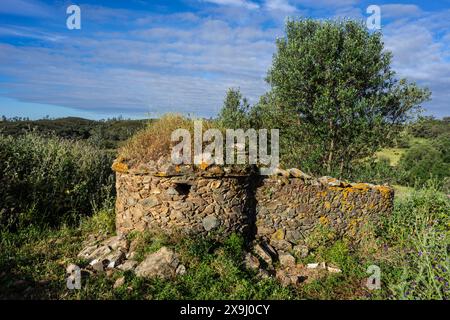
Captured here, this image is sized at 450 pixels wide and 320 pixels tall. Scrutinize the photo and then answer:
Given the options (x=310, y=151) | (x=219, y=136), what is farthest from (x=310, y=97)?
(x=219, y=136)

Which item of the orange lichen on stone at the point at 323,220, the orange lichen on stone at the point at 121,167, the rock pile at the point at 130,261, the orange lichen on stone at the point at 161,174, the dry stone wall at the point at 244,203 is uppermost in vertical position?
the orange lichen on stone at the point at 121,167

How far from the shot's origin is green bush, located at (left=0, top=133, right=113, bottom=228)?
7855 mm

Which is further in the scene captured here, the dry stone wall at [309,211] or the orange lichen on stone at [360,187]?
the orange lichen on stone at [360,187]

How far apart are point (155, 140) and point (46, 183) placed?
3.38 meters

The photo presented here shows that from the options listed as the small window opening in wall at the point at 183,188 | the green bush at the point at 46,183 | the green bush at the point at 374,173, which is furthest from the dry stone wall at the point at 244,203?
the green bush at the point at 374,173

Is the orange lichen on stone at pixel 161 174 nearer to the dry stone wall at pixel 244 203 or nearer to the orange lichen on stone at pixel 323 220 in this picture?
the dry stone wall at pixel 244 203

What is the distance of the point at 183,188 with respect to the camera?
6695 mm

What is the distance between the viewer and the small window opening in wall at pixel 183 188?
659cm

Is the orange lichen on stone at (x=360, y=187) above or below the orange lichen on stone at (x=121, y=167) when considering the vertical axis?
below

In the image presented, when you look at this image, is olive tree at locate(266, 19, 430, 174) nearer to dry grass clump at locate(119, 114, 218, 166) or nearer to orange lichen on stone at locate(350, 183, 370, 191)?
orange lichen on stone at locate(350, 183, 370, 191)

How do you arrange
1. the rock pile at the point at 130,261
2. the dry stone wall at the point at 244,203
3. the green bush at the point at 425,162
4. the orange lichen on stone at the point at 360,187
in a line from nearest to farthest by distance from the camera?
the rock pile at the point at 130,261
the dry stone wall at the point at 244,203
the orange lichen on stone at the point at 360,187
the green bush at the point at 425,162

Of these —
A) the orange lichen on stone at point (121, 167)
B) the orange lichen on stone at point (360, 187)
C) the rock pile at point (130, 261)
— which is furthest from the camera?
the orange lichen on stone at point (360, 187)

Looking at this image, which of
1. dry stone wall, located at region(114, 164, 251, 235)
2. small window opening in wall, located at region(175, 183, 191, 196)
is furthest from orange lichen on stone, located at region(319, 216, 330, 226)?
small window opening in wall, located at region(175, 183, 191, 196)
